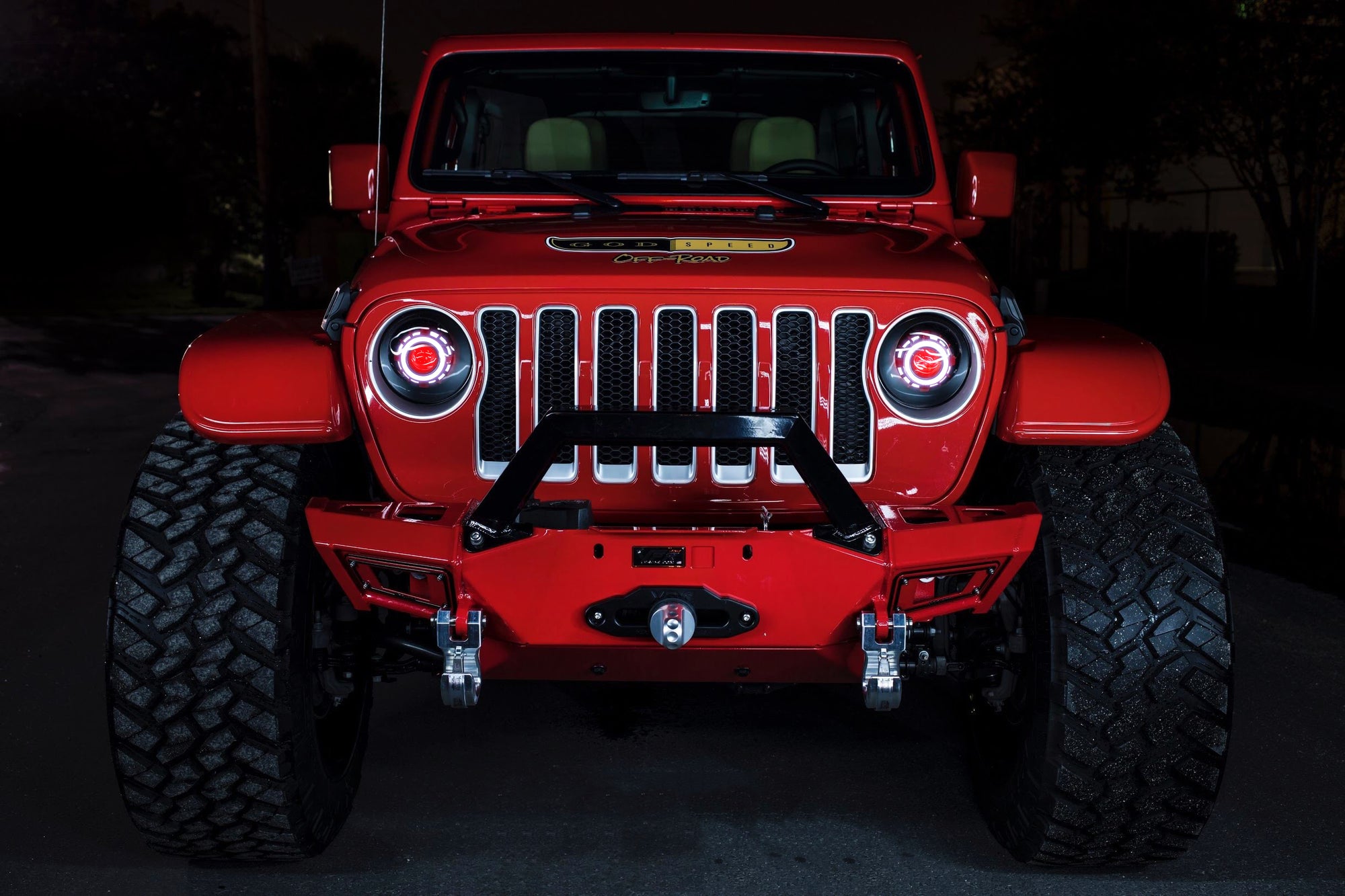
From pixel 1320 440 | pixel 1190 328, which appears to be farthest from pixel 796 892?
pixel 1190 328

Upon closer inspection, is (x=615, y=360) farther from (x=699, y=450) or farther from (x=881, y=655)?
(x=881, y=655)

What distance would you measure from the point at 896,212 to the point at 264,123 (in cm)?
2398

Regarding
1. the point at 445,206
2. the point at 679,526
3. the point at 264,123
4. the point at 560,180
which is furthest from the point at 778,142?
the point at 264,123

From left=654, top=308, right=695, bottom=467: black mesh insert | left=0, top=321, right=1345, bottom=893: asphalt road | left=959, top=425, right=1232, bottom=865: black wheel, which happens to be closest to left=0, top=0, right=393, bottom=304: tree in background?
left=0, top=321, right=1345, bottom=893: asphalt road

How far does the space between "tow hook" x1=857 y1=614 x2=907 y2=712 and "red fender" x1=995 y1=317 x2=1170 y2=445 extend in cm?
57

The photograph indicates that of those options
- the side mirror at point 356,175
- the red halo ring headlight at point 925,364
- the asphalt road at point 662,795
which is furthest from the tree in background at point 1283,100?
the red halo ring headlight at point 925,364

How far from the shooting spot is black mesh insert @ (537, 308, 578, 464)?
3.56m

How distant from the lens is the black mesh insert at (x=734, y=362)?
357cm

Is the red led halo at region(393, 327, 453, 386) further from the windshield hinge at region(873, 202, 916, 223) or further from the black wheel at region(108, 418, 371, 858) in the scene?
the windshield hinge at region(873, 202, 916, 223)

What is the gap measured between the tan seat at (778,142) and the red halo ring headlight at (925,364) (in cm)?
174

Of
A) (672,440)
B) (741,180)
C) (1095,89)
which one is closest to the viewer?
(672,440)

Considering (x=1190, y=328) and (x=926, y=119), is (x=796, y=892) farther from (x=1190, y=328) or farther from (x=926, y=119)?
(x=1190, y=328)

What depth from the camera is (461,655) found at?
3.40m

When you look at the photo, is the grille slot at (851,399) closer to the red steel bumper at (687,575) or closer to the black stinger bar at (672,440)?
the red steel bumper at (687,575)
